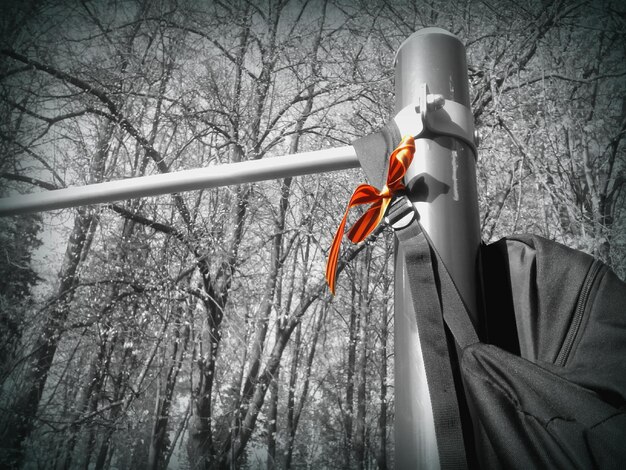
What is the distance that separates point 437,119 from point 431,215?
21 centimetres

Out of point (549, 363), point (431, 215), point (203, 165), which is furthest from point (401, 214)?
point (203, 165)

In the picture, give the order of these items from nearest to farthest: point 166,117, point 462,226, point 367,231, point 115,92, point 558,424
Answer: point 558,424
point 462,226
point 367,231
point 115,92
point 166,117

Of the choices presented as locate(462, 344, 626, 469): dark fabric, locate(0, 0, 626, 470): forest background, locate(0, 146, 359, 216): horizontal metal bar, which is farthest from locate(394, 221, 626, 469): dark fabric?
locate(0, 0, 626, 470): forest background

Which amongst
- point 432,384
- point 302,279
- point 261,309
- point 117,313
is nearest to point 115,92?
point 117,313

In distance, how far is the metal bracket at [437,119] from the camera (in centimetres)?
82

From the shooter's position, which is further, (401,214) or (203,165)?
(203,165)

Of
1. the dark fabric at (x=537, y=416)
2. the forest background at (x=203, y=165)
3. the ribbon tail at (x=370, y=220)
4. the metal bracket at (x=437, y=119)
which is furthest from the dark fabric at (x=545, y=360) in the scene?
the forest background at (x=203, y=165)

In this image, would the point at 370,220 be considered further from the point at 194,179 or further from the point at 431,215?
the point at 194,179

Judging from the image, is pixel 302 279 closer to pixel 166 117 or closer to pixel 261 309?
pixel 261 309

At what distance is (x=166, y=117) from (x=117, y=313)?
4.12 meters

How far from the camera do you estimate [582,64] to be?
5832mm

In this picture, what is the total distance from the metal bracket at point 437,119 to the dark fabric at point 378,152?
0.09 ft

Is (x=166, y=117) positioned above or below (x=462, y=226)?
above

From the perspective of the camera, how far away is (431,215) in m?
0.79
